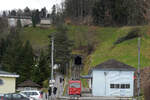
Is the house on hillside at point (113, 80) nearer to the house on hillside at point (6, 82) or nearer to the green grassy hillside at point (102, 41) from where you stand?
the green grassy hillside at point (102, 41)

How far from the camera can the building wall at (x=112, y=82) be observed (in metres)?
52.0

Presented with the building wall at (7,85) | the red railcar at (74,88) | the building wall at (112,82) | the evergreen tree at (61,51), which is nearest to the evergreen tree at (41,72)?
the evergreen tree at (61,51)

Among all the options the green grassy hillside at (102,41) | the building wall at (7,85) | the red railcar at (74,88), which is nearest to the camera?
the building wall at (7,85)

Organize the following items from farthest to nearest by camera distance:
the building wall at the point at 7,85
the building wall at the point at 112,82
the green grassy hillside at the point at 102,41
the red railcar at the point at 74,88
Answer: the green grassy hillside at the point at 102,41, the building wall at the point at 112,82, the red railcar at the point at 74,88, the building wall at the point at 7,85

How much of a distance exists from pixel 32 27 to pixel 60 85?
58.2 meters

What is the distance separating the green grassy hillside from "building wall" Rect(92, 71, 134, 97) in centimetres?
1262

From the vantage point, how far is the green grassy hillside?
76.0 metres

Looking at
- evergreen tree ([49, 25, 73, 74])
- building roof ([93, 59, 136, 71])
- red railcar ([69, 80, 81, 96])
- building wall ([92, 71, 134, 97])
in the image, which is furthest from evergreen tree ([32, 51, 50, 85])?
building roof ([93, 59, 136, 71])

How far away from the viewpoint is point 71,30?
361 feet

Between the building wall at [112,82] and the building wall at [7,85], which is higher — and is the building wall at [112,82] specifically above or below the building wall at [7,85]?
below

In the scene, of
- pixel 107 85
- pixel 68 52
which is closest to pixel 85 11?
pixel 68 52

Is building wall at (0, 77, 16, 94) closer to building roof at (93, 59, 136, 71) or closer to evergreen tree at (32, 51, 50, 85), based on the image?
building roof at (93, 59, 136, 71)

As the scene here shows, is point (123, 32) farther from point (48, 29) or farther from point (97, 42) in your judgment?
point (48, 29)

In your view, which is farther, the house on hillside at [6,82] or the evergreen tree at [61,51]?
the evergreen tree at [61,51]
